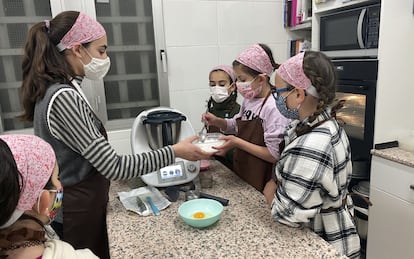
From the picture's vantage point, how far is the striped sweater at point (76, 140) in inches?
35.9

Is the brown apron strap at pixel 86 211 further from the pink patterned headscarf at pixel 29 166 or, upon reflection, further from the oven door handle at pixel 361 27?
the oven door handle at pixel 361 27

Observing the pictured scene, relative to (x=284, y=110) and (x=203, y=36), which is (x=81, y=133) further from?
(x=203, y=36)

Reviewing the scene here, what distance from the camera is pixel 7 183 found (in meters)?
0.54

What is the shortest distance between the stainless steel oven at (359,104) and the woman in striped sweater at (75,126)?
1106 mm

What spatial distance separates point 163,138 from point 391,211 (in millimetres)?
1272

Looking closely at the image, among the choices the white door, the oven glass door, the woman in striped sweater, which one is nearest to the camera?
the woman in striped sweater

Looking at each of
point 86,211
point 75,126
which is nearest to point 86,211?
point 86,211

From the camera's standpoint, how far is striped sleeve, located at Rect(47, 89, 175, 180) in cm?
91

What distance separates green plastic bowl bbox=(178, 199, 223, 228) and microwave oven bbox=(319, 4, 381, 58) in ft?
4.22

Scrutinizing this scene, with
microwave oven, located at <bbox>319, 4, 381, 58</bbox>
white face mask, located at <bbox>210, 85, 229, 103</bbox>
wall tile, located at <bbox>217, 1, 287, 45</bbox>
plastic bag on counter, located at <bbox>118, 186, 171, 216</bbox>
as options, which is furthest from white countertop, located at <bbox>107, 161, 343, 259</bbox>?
wall tile, located at <bbox>217, 1, 287, 45</bbox>

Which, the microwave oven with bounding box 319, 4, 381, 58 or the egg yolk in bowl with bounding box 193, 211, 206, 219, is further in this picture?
the microwave oven with bounding box 319, 4, 381, 58

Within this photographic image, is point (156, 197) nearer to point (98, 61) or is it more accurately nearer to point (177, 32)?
point (98, 61)

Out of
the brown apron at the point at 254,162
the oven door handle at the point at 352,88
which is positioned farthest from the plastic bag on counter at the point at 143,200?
the oven door handle at the point at 352,88

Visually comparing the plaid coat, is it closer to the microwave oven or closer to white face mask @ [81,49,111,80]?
white face mask @ [81,49,111,80]
